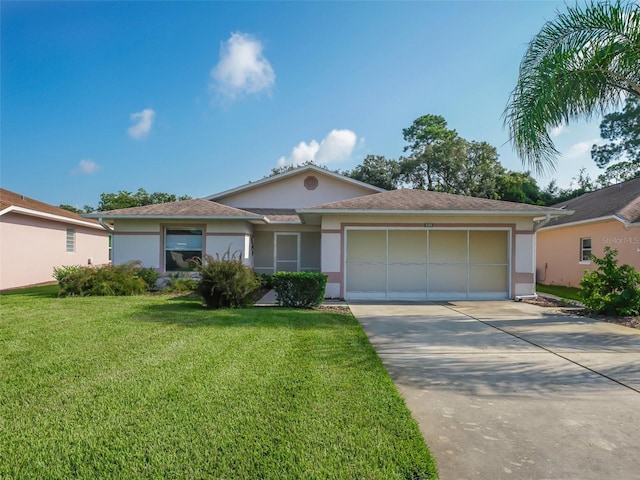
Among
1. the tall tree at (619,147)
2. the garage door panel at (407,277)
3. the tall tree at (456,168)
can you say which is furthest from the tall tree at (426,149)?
the garage door panel at (407,277)

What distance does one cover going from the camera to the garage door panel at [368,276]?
47.2 feet

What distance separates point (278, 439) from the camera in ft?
9.30

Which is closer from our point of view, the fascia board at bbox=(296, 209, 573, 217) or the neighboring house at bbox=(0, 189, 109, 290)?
the fascia board at bbox=(296, 209, 573, 217)

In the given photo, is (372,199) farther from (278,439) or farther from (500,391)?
(278,439)

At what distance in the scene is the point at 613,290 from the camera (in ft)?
30.2

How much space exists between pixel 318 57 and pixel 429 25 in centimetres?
418

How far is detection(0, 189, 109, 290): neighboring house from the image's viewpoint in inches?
554

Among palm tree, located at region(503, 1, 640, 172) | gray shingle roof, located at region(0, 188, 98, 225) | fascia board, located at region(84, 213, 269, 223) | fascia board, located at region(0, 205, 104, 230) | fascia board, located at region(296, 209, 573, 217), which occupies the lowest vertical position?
fascia board, located at region(84, 213, 269, 223)

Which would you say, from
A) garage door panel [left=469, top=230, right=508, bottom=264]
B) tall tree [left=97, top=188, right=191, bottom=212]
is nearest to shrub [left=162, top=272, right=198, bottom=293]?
garage door panel [left=469, top=230, right=508, bottom=264]

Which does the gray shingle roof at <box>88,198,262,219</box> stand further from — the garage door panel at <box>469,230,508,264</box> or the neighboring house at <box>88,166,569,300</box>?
the garage door panel at <box>469,230,508,264</box>

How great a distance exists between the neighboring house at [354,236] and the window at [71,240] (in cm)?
617

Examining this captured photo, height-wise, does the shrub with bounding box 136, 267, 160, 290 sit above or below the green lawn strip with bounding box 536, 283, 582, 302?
above

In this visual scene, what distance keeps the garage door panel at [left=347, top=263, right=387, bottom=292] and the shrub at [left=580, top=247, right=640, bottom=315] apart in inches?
267

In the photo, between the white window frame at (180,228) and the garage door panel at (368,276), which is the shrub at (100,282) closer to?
the white window frame at (180,228)
